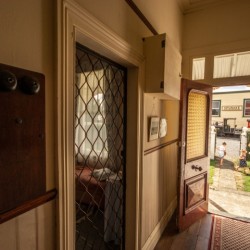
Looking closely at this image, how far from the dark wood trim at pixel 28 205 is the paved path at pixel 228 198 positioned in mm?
2920

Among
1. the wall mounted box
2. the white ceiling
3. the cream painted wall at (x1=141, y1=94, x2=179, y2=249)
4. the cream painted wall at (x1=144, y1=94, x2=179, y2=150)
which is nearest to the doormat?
the cream painted wall at (x1=141, y1=94, x2=179, y2=249)

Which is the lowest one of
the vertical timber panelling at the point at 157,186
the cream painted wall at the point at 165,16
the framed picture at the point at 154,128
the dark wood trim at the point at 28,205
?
the vertical timber panelling at the point at 157,186

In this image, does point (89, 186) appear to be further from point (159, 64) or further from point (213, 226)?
point (213, 226)

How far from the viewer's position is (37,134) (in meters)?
0.76

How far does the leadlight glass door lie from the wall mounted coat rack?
56 cm

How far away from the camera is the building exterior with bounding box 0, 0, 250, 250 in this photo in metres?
0.75

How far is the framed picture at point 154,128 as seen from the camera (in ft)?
6.14

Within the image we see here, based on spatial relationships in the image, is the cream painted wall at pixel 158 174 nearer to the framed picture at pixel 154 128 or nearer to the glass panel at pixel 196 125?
the framed picture at pixel 154 128

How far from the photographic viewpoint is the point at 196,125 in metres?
2.64

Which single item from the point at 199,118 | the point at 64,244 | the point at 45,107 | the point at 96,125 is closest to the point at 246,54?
the point at 199,118

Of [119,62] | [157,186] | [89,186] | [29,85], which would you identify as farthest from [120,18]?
[157,186]

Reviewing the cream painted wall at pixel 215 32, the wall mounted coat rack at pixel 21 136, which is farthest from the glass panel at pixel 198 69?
the wall mounted coat rack at pixel 21 136

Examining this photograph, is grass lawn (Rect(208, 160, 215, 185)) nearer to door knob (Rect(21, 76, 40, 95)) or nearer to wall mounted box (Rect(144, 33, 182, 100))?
wall mounted box (Rect(144, 33, 182, 100))

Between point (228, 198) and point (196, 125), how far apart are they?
6.58ft
